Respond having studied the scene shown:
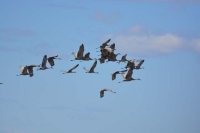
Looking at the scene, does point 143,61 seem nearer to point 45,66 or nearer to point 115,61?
point 115,61

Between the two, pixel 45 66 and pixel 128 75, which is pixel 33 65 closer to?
pixel 45 66

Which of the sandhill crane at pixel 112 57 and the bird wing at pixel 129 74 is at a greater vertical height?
the sandhill crane at pixel 112 57

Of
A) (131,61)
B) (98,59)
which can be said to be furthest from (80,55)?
(131,61)

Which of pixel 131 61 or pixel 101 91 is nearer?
pixel 131 61

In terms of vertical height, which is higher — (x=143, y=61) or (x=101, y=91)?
(x=143, y=61)

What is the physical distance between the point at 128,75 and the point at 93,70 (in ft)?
12.6

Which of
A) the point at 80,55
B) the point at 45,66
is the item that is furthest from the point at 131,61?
the point at 45,66

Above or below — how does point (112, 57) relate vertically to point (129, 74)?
above

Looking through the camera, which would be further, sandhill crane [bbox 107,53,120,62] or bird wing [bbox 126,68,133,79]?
bird wing [bbox 126,68,133,79]

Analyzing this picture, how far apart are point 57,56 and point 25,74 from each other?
3478 mm

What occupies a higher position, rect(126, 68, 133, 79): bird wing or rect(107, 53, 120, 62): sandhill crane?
rect(107, 53, 120, 62): sandhill crane

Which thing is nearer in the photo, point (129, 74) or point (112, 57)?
point (112, 57)

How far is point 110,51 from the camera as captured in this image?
4650cm

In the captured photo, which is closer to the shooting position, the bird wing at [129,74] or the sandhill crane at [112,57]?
the sandhill crane at [112,57]
